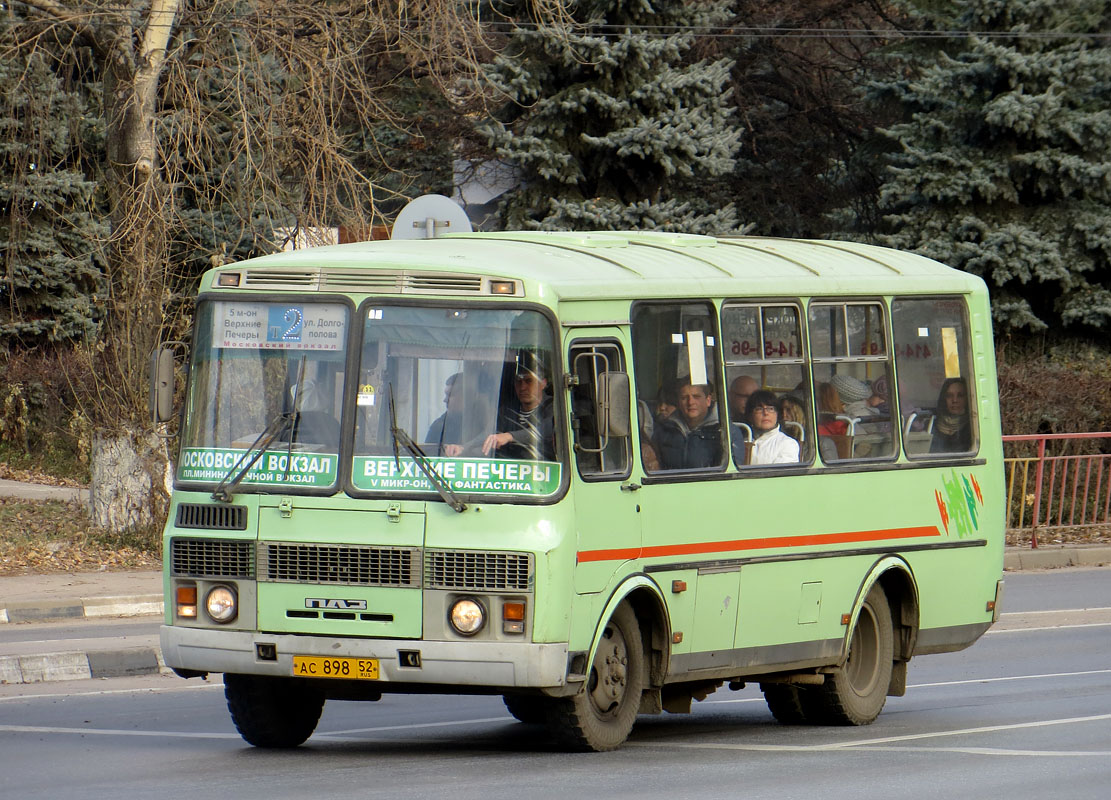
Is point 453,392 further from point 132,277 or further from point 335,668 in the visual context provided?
point 132,277

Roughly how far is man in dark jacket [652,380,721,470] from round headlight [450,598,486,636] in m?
1.51

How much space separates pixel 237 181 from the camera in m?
19.4

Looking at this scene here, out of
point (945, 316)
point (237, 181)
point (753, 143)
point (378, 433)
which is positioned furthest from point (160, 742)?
point (753, 143)

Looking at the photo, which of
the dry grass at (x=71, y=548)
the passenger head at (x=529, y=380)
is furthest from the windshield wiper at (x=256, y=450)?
the dry grass at (x=71, y=548)

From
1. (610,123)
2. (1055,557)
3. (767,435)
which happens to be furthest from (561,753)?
(610,123)

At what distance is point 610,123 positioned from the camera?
25.4 m

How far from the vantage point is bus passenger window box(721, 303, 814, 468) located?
1036 cm

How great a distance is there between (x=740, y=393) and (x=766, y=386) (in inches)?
9.7

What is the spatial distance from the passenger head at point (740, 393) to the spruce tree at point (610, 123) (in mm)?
14351

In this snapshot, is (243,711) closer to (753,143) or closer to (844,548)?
(844,548)

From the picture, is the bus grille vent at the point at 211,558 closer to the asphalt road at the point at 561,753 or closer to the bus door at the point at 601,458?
the asphalt road at the point at 561,753

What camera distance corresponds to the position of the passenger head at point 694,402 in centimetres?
1000

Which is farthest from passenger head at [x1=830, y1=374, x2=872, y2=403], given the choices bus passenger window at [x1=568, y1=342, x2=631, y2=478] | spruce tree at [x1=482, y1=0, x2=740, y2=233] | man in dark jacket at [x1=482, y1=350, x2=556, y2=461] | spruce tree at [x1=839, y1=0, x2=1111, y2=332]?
spruce tree at [x1=839, y1=0, x2=1111, y2=332]

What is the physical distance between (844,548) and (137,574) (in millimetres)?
9306
